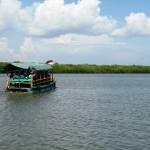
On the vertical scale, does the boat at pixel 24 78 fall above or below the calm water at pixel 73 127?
above

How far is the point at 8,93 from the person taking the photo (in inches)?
1629

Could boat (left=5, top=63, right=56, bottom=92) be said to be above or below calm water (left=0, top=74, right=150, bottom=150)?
above

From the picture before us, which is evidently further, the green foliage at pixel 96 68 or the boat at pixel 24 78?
the green foliage at pixel 96 68

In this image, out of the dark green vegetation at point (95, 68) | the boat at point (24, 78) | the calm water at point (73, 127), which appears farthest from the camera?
the dark green vegetation at point (95, 68)

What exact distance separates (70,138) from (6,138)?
2914 millimetres

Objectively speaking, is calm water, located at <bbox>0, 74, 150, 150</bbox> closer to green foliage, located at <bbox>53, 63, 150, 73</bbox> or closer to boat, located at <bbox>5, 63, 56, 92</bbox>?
boat, located at <bbox>5, 63, 56, 92</bbox>

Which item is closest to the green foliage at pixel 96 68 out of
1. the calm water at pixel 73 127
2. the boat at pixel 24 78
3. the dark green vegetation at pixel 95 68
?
the dark green vegetation at pixel 95 68

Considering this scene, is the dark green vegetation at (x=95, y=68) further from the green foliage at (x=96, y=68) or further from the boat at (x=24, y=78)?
the boat at (x=24, y=78)

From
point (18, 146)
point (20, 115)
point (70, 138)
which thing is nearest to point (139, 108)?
point (20, 115)

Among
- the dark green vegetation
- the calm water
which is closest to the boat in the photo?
the calm water

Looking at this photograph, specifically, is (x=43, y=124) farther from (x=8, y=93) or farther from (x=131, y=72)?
(x=131, y=72)

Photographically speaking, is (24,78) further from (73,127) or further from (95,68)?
(95,68)

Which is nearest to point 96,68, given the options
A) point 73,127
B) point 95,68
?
point 95,68

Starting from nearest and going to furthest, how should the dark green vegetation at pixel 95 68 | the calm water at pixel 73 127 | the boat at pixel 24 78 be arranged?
the calm water at pixel 73 127 → the boat at pixel 24 78 → the dark green vegetation at pixel 95 68
